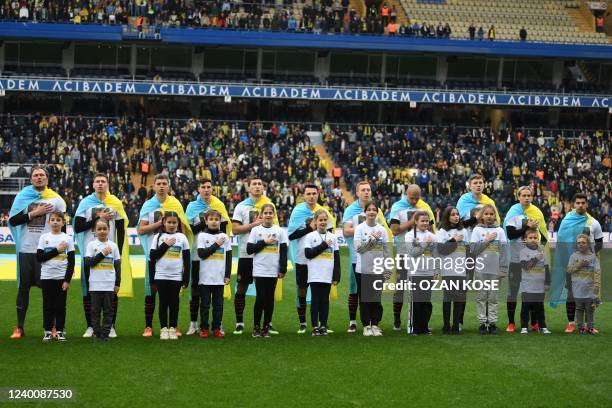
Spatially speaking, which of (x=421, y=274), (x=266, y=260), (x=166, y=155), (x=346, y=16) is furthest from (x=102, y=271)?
(x=346, y=16)

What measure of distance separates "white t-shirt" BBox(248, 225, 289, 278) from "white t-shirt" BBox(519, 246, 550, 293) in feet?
10.9

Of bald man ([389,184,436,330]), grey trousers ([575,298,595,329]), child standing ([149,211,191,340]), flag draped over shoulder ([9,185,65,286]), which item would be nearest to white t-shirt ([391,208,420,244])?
bald man ([389,184,436,330])

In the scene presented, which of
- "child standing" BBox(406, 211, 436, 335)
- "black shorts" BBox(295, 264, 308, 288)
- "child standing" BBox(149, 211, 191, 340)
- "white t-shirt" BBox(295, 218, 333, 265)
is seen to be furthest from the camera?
"black shorts" BBox(295, 264, 308, 288)

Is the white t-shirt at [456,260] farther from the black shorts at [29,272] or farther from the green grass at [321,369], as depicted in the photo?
the black shorts at [29,272]

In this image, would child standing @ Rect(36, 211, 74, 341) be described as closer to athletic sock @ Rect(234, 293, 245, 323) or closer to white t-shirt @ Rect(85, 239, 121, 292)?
white t-shirt @ Rect(85, 239, 121, 292)

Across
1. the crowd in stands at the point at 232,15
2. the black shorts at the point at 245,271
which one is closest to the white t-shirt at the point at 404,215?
the black shorts at the point at 245,271

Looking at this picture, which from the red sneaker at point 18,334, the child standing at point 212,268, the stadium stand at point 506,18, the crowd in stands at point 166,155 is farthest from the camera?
the stadium stand at point 506,18

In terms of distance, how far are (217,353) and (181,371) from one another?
45.7 inches

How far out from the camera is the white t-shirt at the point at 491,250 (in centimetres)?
1411

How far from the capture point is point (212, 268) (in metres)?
13.6

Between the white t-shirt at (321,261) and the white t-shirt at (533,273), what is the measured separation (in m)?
2.63

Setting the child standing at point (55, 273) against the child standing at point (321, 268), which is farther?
the child standing at point (321, 268)

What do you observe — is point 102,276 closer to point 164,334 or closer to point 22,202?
point 164,334

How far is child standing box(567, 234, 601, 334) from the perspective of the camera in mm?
14492
